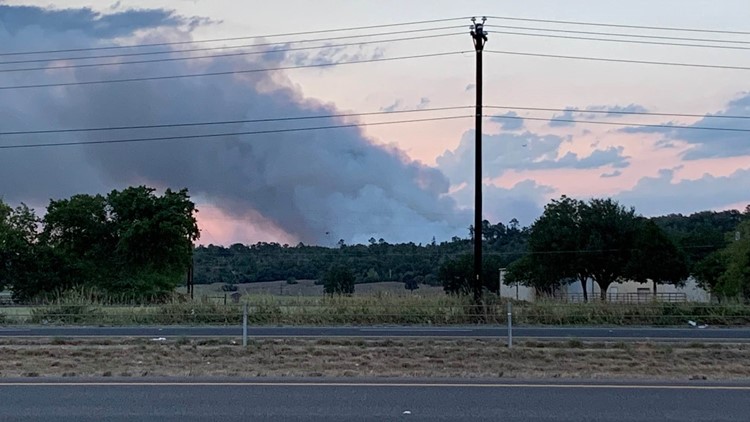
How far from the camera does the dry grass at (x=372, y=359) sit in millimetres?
14641

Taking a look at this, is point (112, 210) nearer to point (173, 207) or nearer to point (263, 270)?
point (173, 207)

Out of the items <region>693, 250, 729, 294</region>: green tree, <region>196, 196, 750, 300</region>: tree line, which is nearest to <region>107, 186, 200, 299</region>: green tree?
<region>196, 196, 750, 300</region>: tree line

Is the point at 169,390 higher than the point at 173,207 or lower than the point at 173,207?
lower

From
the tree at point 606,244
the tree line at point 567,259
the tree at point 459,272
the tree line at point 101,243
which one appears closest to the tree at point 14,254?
the tree line at point 101,243

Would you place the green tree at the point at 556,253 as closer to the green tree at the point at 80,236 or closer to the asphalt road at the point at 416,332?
the green tree at the point at 80,236

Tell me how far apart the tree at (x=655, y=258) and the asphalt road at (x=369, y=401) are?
58000mm

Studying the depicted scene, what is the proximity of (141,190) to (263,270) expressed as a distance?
97.3 feet

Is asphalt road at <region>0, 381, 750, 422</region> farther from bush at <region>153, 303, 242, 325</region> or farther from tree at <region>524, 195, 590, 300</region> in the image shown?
tree at <region>524, 195, 590, 300</region>

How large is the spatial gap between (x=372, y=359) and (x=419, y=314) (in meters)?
11.9

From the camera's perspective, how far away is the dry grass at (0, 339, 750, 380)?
1464cm

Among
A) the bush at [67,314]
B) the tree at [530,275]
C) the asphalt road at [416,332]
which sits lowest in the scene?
the asphalt road at [416,332]

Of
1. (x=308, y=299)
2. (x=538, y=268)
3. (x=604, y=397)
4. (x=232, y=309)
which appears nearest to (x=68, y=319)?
(x=232, y=309)

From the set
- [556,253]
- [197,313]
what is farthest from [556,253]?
[197,313]

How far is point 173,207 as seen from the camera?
5453cm
